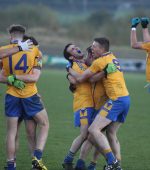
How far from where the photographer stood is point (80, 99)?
38.2ft

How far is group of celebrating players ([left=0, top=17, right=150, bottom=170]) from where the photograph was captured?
36.4ft

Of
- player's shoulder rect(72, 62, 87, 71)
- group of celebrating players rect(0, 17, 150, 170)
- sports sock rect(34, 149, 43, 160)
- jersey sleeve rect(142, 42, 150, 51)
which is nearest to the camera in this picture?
group of celebrating players rect(0, 17, 150, 170)

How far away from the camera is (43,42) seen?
55438 mm

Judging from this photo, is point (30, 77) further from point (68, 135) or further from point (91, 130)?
point (68, 135)

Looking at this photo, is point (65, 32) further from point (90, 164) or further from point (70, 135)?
point (90, 164)

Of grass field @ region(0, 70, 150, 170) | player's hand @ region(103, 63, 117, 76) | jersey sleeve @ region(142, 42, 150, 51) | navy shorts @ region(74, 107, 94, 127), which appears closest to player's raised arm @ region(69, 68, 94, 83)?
player's hand @ region(103, 63, 117, 76)

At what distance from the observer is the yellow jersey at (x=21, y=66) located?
1115 cm

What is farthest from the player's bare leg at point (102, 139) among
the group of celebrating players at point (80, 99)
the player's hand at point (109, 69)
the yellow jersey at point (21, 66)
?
the yellow jersey at point (21, 66)

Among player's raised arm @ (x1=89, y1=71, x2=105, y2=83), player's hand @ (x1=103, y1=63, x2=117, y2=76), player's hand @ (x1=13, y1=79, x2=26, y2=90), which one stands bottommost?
player's hand @ (x1=13, y1=79, x2=26, y2=90)

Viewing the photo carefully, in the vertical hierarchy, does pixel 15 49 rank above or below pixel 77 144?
above

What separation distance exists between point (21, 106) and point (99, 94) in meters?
1.23

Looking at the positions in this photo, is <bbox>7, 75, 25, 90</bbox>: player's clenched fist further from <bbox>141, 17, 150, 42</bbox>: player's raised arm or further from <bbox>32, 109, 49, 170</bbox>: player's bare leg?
<bbox>141, 17, 150, 42</bbox>: player's raised arm

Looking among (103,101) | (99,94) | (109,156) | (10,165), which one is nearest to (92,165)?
(109,156)

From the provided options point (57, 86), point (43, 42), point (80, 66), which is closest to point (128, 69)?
point (43, 42)
